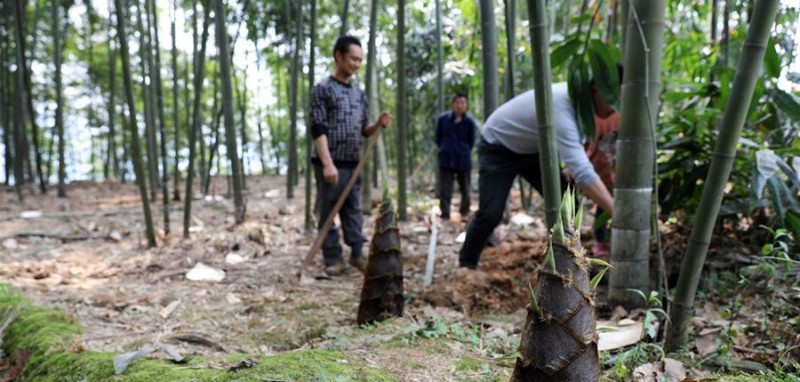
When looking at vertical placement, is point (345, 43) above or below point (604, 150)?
above

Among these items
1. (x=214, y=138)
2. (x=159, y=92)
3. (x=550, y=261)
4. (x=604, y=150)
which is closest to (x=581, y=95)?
(x=604, y=150)

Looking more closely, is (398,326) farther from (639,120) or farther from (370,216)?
(370,216)

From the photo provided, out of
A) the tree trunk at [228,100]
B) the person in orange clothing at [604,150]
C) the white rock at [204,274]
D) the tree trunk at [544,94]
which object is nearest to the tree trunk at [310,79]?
the tree trunk at [228,100]

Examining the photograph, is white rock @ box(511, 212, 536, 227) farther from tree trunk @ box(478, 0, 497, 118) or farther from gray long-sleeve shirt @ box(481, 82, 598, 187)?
gray long-sleeve shirt @ box(481, 82, 598, 187)

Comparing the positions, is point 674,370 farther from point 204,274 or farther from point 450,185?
point 450,185

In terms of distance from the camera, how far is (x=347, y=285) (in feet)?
11.8

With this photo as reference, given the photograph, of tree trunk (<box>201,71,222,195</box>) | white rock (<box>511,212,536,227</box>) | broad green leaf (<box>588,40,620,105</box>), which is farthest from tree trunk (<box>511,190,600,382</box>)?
tree trunk (<box>201,71,222,195</box>)

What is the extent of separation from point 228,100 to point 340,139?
5.30 feet

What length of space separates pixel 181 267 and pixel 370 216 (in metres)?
2.45

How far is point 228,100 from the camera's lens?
16.1ft

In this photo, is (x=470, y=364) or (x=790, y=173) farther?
(x=790, y=173)

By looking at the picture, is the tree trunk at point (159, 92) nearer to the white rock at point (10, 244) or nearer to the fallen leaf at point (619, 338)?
the white rock at point (10, 244)

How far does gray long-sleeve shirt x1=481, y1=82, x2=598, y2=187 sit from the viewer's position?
8.91ft

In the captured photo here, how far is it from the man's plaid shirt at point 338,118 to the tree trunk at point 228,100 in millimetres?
1099
